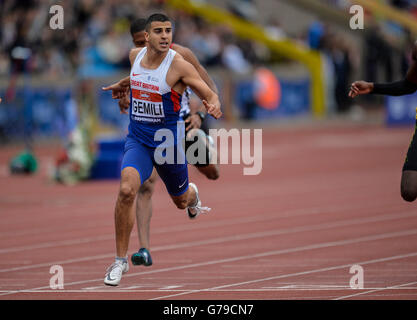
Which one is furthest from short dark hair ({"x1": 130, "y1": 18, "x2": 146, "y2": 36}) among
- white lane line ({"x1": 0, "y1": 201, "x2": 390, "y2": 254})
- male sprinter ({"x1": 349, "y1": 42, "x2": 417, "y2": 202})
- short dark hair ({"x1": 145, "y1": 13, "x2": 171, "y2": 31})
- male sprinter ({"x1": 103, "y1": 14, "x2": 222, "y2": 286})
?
white lane line ({"x1": 0, "y1": 201, "x2": 390, "y2": 254})

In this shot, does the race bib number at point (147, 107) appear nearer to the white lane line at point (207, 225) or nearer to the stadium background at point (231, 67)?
the white lane line at point (207, 225)

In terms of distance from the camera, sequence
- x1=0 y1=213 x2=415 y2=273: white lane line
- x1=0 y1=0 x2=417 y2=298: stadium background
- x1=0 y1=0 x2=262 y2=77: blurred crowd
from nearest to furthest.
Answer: x1=0 y1=213 x2=415 y2=273: white lane line
x1=0 y1=0 x2=417 y2=298: stadium background
x1=0 y1=0 x2=262 y2=77: blurred crowd

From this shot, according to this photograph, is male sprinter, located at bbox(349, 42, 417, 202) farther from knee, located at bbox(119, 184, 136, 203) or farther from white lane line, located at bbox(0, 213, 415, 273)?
white lane line, located at bbox(0, 213, 415, 273)

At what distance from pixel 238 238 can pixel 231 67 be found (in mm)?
17710

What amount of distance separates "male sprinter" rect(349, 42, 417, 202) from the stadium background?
549 centimetres

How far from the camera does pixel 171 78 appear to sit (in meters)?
8.30

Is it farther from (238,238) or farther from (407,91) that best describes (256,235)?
(407,91)

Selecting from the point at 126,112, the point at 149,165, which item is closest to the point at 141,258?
the point at 149,165

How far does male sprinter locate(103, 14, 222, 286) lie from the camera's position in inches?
324

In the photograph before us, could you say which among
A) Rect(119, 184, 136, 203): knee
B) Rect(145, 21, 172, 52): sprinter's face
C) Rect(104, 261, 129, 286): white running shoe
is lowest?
Rect(104, 261, 129, 286): white running shoe

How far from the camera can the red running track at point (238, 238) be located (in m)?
8.27

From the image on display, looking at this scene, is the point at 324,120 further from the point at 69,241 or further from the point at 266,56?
the point at 69,241
